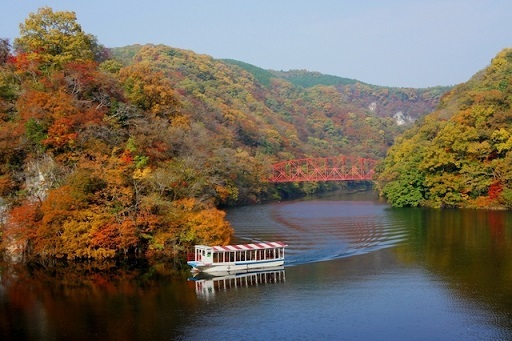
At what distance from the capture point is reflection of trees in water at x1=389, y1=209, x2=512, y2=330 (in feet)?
80.6

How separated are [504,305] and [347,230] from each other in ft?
68.6

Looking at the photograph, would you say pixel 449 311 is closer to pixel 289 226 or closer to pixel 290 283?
pixel 290 283

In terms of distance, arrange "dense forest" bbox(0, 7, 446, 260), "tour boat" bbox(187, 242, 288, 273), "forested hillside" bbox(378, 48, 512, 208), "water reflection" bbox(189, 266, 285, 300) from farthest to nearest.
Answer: "forested hillside" bbox(378, 48, 512, 208)
"dense forest" bbox(0, 7, 446, 260)
"tour boat" bbox(187, 242, 288, 273)
"water reflection" bbox(189, 266, 285, 300)

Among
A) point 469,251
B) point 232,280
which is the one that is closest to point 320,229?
point 469,251

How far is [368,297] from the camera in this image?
Result: 2438 cm

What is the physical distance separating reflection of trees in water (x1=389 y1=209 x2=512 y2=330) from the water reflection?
819cm

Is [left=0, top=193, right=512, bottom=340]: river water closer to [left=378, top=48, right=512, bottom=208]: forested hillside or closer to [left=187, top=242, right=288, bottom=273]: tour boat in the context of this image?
[left=187, top=242, right=288, bottom=273]: tour boat

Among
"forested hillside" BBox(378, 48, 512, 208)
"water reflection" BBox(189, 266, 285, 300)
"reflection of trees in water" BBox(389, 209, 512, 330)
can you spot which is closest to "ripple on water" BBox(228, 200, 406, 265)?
"reflection of trees in water" BBox(389, 209, 512, 330)

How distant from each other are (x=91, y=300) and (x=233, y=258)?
821cm

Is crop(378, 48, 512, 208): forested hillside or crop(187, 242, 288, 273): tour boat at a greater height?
crop(378, 48, 512, 208): forested hillside

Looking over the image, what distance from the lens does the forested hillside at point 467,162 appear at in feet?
182

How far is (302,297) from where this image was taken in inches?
964

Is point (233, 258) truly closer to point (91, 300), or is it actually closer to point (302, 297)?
point (302, 297)

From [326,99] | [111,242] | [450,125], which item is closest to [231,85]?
[326,99]
